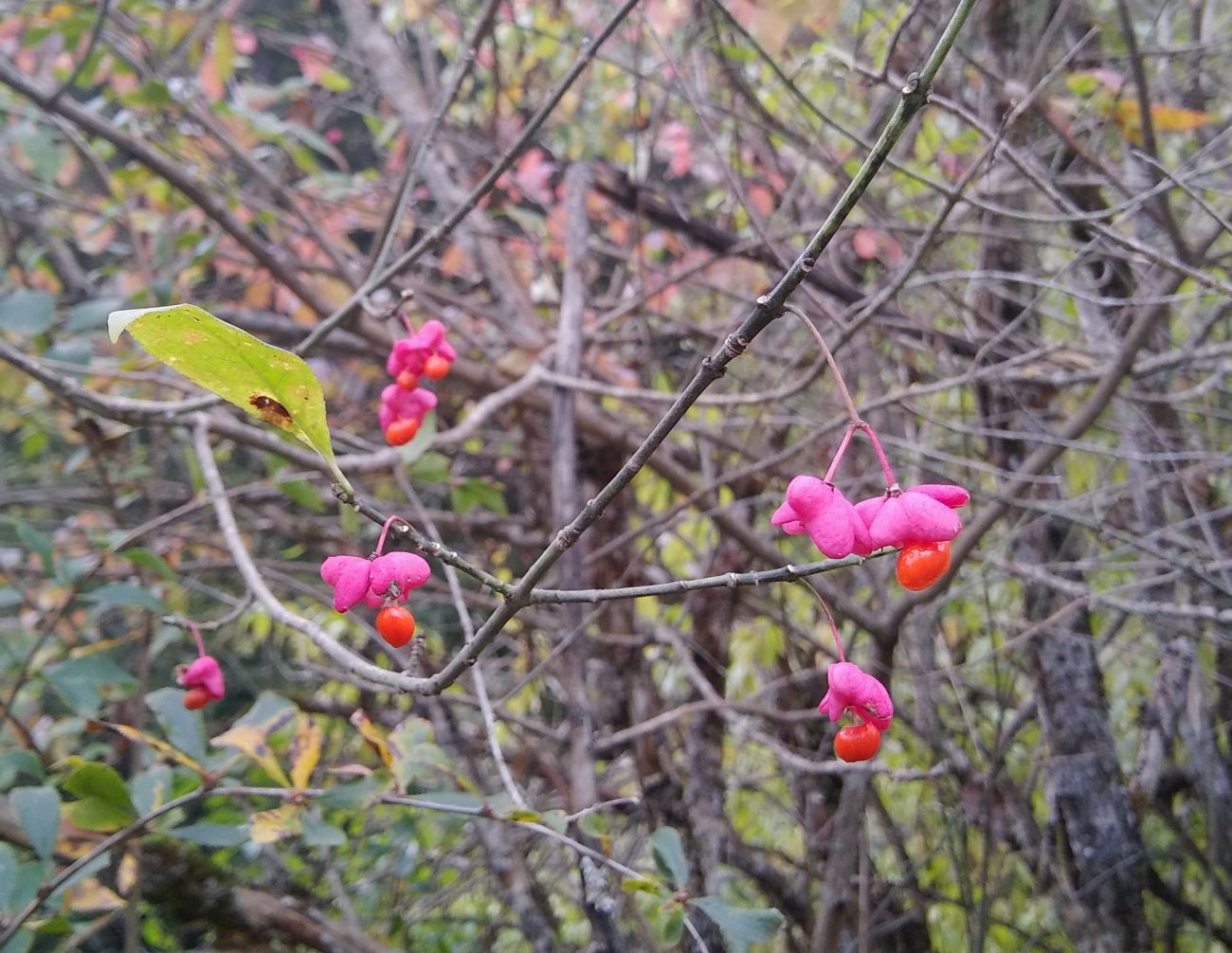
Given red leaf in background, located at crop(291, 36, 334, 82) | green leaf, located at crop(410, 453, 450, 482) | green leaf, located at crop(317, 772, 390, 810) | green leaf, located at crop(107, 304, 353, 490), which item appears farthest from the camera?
red leaf in background, located at crop(291, 36, 334, 82)

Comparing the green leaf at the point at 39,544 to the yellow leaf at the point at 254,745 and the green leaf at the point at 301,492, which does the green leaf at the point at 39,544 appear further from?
the yellow leaf at the point at 254,745

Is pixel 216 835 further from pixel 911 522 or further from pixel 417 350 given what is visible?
pixel 911 522

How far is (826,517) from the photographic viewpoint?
1.89ft

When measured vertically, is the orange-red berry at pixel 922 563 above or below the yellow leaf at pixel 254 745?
above

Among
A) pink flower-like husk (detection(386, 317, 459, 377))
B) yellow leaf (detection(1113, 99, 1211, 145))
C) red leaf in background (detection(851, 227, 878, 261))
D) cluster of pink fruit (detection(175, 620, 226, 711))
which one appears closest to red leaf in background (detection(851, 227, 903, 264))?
red leaf in background (detection(851, 227, 878, 261))

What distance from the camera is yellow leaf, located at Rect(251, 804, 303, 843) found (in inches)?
33.9

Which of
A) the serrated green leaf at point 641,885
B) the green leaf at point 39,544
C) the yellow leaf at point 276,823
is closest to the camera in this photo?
the serrated green leaf at point 641,885

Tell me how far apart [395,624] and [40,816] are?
58 cm

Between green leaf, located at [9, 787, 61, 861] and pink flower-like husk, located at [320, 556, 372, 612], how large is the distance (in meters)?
0.54

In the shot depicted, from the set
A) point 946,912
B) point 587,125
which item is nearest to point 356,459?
point 587,125

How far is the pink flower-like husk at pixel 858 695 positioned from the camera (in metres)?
0.65

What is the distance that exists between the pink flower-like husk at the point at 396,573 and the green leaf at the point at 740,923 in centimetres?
42

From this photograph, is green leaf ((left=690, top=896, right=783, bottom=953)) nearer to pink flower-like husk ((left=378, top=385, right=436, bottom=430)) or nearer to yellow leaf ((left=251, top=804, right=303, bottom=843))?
yellow leaf ((left=251, top=804, right=303, bottom=843))

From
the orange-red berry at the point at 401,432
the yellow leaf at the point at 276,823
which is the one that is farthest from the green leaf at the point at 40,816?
the orange-red berry at the point at 401,432
